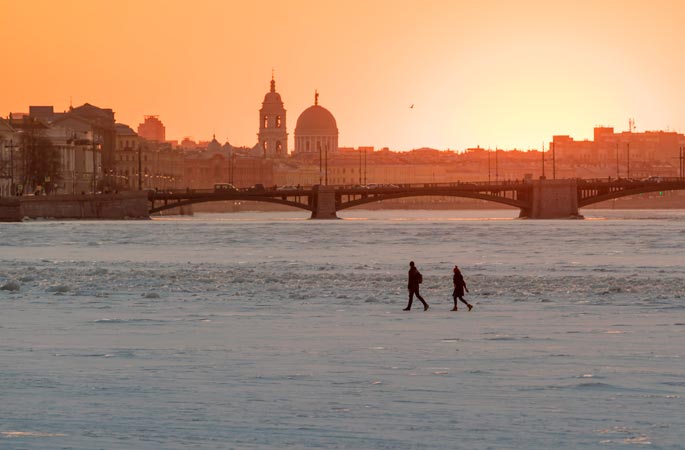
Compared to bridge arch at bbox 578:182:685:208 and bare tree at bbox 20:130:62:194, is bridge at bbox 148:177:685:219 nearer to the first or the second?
bridge arch at bbox 578:182:685:208

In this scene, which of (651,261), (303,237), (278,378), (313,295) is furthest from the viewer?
(303,237)

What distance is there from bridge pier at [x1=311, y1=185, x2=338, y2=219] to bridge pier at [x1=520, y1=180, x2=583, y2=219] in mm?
11317

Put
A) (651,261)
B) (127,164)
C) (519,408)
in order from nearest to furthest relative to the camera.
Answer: (519,408)
(651,261)
(127,164)

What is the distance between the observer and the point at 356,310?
89.5ft

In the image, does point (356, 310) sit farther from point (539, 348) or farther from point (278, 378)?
point (278, 378)

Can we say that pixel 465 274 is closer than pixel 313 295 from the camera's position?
No

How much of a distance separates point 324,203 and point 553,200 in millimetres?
12935

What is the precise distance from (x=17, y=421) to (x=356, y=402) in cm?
299

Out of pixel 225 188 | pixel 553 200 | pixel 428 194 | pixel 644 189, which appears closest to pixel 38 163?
pixel 225 188

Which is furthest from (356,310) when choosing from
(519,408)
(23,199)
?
(23,199)

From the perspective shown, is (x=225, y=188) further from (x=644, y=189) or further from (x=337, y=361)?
(x=337, y=361)

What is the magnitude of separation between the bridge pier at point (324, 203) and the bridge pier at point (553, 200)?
446 inches

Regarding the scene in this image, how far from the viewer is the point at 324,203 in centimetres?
10912

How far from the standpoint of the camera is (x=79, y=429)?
15.8 meters
